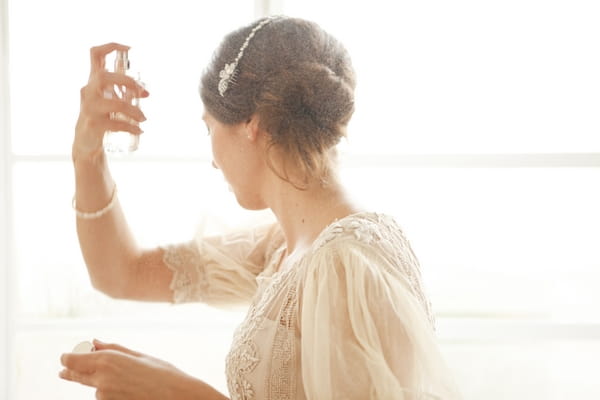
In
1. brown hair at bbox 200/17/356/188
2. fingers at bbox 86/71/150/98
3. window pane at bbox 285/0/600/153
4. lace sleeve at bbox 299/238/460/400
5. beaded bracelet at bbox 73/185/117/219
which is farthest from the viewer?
window pane at bbox 285/0/600/153

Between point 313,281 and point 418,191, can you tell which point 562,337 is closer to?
point 418,191

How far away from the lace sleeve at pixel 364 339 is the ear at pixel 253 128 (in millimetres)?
260

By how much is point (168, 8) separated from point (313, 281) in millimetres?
873

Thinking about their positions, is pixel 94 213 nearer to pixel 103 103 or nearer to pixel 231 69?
pixel 103 103

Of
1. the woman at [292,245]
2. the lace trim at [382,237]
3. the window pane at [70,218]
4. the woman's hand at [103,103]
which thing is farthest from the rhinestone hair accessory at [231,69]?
the window pane at [70,218]

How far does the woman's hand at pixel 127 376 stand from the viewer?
1132 millimetres

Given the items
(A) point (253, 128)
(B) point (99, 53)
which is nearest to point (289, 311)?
(A) point (253, 128)

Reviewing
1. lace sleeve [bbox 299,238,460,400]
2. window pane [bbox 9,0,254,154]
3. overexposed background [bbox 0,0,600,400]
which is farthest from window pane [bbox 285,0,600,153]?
lace sleeve [bbox 299,238,460,400]

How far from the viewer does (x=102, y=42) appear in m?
1.70

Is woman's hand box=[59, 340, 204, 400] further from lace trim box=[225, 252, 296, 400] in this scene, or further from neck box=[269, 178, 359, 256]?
neck box=[269, 178, 359, 256]

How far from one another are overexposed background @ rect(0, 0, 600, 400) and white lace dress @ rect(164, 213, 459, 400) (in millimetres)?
541

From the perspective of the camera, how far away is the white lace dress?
104 centimetres

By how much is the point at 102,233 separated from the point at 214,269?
218 millimetres

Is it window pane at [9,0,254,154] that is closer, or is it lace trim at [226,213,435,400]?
lace trim at [226,213,435,400]
